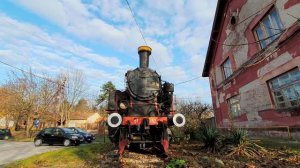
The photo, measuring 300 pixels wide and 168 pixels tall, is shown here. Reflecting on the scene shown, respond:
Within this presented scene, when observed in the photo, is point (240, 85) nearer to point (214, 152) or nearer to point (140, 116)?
point (214, 152)

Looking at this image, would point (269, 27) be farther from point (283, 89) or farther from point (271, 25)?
point (283, 89)

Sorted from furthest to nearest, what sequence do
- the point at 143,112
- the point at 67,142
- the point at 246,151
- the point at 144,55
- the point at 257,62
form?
the point at 67,142, the point at 144,55, the point at 257,62, the point at 143,112, the point at 246,151

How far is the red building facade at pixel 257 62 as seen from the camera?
375 inches

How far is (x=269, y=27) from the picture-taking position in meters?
11.1

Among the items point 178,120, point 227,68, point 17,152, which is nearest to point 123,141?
point 178,120

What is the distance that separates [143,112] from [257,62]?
20.2ft

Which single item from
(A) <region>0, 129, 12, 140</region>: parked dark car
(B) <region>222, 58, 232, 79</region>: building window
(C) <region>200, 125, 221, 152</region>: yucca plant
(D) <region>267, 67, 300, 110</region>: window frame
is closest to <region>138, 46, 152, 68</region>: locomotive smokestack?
(C) <region>200, 125, 221, 152</region>: yucca plant

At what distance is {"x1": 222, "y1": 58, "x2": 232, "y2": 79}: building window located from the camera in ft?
52.4

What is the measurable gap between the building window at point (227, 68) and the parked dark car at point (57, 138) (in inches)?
523

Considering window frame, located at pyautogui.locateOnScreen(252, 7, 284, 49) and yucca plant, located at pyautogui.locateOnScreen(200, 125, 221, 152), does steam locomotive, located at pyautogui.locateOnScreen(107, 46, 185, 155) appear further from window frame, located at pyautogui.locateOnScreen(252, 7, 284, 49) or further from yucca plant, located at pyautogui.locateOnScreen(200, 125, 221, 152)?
window frame, located at pyautogui.locateOnScreen(252, 7, 284, 49)

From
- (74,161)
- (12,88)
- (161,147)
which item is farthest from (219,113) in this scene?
(12,88)

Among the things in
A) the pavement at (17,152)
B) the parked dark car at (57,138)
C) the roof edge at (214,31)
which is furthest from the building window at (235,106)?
the pavement at (17,152)

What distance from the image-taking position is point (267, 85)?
11.4 metres

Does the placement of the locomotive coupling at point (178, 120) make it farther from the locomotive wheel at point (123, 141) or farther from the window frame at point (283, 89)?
the window frame at point (283, 89)
